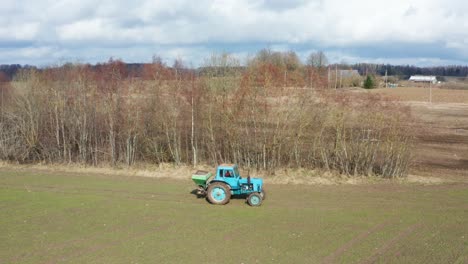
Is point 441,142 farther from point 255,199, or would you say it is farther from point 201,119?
point 255,199

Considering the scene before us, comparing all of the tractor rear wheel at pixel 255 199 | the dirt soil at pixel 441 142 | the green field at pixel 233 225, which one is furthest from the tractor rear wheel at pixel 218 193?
the dirt soil at pixel 441 142

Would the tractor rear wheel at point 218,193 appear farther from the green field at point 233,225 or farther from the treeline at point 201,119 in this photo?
the treeline at point 201,119

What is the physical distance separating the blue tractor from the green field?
521 mm

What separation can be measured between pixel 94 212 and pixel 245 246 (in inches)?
308

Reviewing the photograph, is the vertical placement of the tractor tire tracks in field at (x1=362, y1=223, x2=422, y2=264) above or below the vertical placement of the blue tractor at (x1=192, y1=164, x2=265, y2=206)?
below

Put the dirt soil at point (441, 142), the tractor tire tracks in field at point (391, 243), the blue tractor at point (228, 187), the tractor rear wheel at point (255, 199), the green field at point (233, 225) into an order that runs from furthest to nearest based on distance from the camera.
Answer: the dirt soil at point (441, 142)
the blue tractor at point (228, 187)
the tractor rear wheel at point (255, 199)
the green field at point (233, 225)
the tractor tire tracks in field at point (391, 243)

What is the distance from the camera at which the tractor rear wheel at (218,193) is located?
20.5 m

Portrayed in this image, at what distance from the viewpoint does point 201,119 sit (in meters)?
30.0

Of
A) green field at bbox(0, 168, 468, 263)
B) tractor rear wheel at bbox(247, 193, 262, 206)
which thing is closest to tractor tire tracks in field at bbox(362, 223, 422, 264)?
green field at bbox(0, 168, 468, 263)

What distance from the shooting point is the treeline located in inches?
1049

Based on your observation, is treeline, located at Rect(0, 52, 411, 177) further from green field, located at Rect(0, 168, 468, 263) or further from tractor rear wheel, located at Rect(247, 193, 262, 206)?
tractor rear wheel, located at Rect(247, 193, 262, 206)

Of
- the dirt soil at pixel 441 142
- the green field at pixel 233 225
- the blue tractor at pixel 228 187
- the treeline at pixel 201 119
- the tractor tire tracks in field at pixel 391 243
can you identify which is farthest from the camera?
the dirt soil at pixel 441 142

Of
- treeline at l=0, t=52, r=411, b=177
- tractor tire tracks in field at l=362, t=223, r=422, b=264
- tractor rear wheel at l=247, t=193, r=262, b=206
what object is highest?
treeline at l=0, t=52, r=411, b=177

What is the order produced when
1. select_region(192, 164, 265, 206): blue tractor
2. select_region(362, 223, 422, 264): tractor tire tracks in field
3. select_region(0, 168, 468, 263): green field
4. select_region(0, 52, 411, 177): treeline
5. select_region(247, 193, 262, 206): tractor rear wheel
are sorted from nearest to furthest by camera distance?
select_region(362, 223, 422, 264): tractor tire tracks in field < select_region(0, 168, 468, 263): green field < select_region(247, 193, 262, 206): tractor rear wheel < select_region(192, 164, 265, 206): blue tractor < select_region(0, 52, 411, 177): treeline
